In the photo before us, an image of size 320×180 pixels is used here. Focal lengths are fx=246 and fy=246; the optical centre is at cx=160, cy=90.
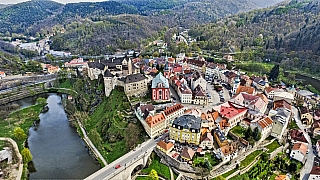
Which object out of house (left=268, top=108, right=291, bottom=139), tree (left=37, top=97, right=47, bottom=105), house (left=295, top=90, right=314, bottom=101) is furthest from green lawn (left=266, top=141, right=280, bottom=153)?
tree (left=37, top=97, right=47, bottom=105)

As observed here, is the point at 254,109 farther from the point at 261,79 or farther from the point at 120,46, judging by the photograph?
the point at 120,46

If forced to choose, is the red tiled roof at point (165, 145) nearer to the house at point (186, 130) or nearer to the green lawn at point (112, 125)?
the house at point (186, 130)

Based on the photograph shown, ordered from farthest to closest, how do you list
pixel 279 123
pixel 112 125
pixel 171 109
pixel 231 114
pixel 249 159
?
1. pixel 112 125
2. pixel 171 109
3. pixel 231 114
4. pixel 279 123
5. pixel 249 159

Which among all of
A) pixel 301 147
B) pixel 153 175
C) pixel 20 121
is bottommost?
pixel 20 121

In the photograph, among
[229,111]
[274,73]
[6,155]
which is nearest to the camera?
[6,155]

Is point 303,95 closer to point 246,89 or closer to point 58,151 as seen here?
point 246,89

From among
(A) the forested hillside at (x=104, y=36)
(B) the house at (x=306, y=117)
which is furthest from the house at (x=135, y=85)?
(A) the forested hillside at (x=104, y=36)

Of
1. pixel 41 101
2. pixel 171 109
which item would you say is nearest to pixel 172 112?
pixel 171 109
